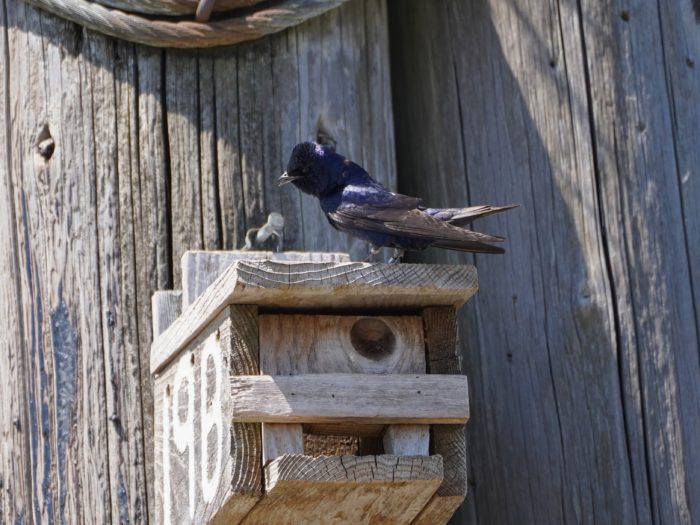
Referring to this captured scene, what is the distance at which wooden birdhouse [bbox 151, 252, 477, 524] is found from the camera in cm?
285

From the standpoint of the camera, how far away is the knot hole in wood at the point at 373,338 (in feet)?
10.1

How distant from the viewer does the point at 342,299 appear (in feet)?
9.79

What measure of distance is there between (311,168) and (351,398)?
821 millimetres

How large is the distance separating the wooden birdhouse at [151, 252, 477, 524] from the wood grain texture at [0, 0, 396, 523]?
40cm

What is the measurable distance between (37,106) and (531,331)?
1540 mm

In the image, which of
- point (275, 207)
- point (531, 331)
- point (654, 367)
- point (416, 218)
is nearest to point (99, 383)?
point (275, 207)

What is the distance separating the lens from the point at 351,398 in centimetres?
292

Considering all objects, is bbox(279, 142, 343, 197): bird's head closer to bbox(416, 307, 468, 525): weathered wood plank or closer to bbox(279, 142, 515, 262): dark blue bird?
bbox(279, 142, 515, 262): dark blue bird

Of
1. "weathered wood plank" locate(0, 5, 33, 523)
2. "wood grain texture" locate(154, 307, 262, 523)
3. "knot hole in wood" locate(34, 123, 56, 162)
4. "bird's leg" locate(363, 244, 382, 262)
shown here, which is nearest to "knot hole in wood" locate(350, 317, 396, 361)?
"wood grain texture" locate(154, 307, 262, 523)

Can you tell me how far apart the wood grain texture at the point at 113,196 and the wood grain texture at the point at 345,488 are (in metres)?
0.68

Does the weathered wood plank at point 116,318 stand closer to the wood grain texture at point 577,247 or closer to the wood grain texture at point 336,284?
the wood grain texture at point 336,284

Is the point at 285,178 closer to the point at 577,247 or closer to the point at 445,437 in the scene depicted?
the point at 577,247

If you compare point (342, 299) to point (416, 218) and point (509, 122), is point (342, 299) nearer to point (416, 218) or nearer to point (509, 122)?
point (416, 218)

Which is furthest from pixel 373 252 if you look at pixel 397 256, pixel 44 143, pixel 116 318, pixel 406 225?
pixel 44 143
